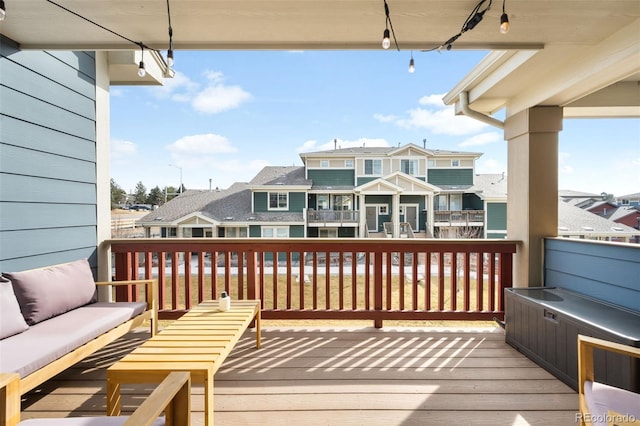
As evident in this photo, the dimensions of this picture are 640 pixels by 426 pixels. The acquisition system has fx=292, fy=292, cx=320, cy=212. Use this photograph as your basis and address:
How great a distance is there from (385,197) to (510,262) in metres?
9.85

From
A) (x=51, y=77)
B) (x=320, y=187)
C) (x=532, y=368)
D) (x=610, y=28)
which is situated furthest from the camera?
(x=320, y=187)

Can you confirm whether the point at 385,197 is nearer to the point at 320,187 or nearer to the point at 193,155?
the point at 320,187

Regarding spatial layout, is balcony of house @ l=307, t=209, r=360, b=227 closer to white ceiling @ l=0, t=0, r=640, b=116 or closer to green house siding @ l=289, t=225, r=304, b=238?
green house siding @ l=289, t=225, r=304, b=238

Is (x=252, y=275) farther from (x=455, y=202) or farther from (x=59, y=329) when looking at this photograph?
(x=455, y=202)

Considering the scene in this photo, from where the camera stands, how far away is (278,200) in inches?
472

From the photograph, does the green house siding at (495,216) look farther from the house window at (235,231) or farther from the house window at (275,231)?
the house window at (235,231)

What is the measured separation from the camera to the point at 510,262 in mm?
3121

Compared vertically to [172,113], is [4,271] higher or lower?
lower

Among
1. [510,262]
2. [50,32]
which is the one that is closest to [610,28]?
[510,262]

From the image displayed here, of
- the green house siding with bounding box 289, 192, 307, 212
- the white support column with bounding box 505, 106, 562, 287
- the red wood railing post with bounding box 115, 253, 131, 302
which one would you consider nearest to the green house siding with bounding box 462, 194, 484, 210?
the green house siding with bounding box 289, 192, 307, 212


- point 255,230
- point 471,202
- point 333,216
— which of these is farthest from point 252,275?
point 471,202

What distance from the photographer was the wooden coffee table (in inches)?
59.7

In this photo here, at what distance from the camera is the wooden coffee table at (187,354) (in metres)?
1.52

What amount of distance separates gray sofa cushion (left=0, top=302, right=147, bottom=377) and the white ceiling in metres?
2.13
